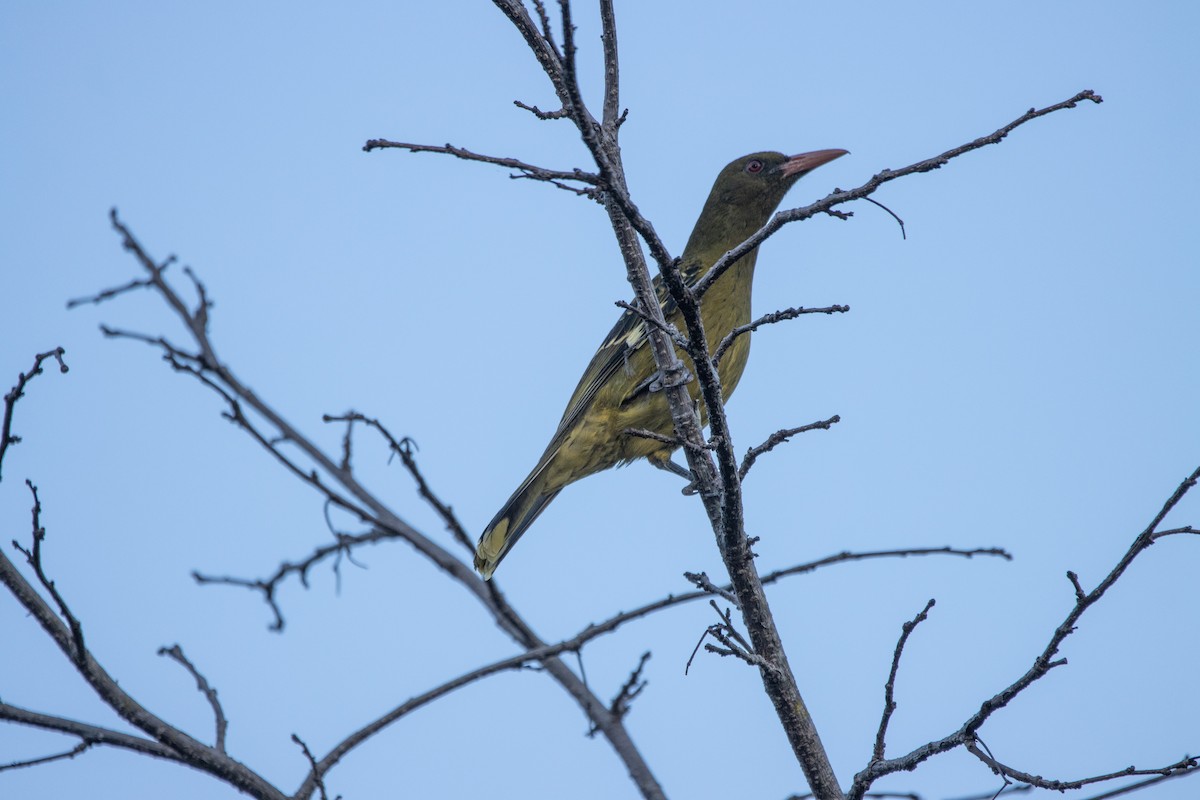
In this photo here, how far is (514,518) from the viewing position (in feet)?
19.1

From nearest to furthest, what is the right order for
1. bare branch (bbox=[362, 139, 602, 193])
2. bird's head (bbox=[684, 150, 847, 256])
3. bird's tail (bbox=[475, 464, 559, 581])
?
bare branch (bbox=[362, 139, 602, 193]) → bird's tail (bbox=[475, 464, 559, 581]) → bird's head (bbox=[684, 150, 847, 256])

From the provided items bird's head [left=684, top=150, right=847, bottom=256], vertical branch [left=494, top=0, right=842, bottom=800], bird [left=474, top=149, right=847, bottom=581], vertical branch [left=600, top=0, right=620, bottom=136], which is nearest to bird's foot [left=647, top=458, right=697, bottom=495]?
bird [left=474, top=149, right=847, bottom=581]

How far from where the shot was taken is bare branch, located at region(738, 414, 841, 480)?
3113 mm

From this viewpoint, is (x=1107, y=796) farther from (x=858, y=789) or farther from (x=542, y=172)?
(x=542, y=172)

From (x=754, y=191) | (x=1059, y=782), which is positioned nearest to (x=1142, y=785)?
(x=1059, y=782)

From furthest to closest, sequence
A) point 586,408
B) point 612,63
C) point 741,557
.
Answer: point 586,408, point 741,557, point 612,63

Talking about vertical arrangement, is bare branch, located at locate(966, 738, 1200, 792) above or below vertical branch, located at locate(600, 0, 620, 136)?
below

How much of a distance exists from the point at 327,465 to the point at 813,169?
3.46 m

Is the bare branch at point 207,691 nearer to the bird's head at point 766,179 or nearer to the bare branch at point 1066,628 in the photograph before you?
the bare branch at point 1066,628

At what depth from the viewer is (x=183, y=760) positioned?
322 centimetres

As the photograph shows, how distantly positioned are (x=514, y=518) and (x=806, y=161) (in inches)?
110

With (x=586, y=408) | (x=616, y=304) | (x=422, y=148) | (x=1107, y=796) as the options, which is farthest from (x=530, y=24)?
(x=586, y=408)

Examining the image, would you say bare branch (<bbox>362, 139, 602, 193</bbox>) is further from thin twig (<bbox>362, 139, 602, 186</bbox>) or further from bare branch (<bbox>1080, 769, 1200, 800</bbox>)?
bare branch (<bbox>1080, 769, 1200, 800</bbox>)

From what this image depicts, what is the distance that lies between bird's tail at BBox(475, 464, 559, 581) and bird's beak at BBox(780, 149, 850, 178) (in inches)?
95.0
